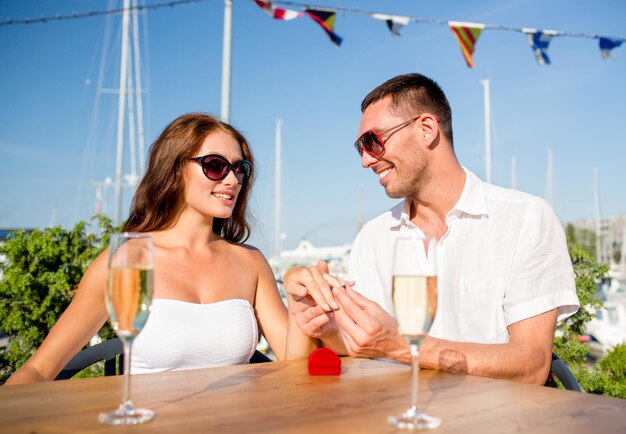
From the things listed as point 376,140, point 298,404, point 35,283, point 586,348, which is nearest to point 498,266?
point 376,140

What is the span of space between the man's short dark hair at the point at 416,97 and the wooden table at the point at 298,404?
1.77 metres

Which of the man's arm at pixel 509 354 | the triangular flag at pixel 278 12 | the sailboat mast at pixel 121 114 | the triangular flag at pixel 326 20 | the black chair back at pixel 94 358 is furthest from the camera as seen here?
the sailboat mast at pixel 121 114

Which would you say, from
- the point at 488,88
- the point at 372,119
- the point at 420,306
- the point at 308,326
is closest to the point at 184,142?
the point at 372,119

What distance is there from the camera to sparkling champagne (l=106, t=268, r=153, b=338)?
1216 mm

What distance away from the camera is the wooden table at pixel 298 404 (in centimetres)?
117

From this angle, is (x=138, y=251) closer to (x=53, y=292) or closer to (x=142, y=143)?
(x=53, y=292)

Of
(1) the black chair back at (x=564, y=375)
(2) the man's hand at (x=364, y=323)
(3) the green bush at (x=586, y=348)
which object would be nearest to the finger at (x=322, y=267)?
(2) the man's hand at (x=364, y=323)

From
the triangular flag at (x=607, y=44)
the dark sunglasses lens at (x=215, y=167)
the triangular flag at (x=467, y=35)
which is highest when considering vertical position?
the triangular flag at (x=607, y=44)

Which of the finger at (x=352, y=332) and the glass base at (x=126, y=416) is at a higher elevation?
the finger at (x=352, y=332)

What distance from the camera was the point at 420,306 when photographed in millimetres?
1238

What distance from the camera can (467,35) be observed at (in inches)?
345

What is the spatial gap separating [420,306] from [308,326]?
989 mm

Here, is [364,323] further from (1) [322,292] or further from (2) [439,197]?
(2) [439,197]

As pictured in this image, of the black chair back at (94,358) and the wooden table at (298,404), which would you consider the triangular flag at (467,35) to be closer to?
the black chair back at (94,358)
